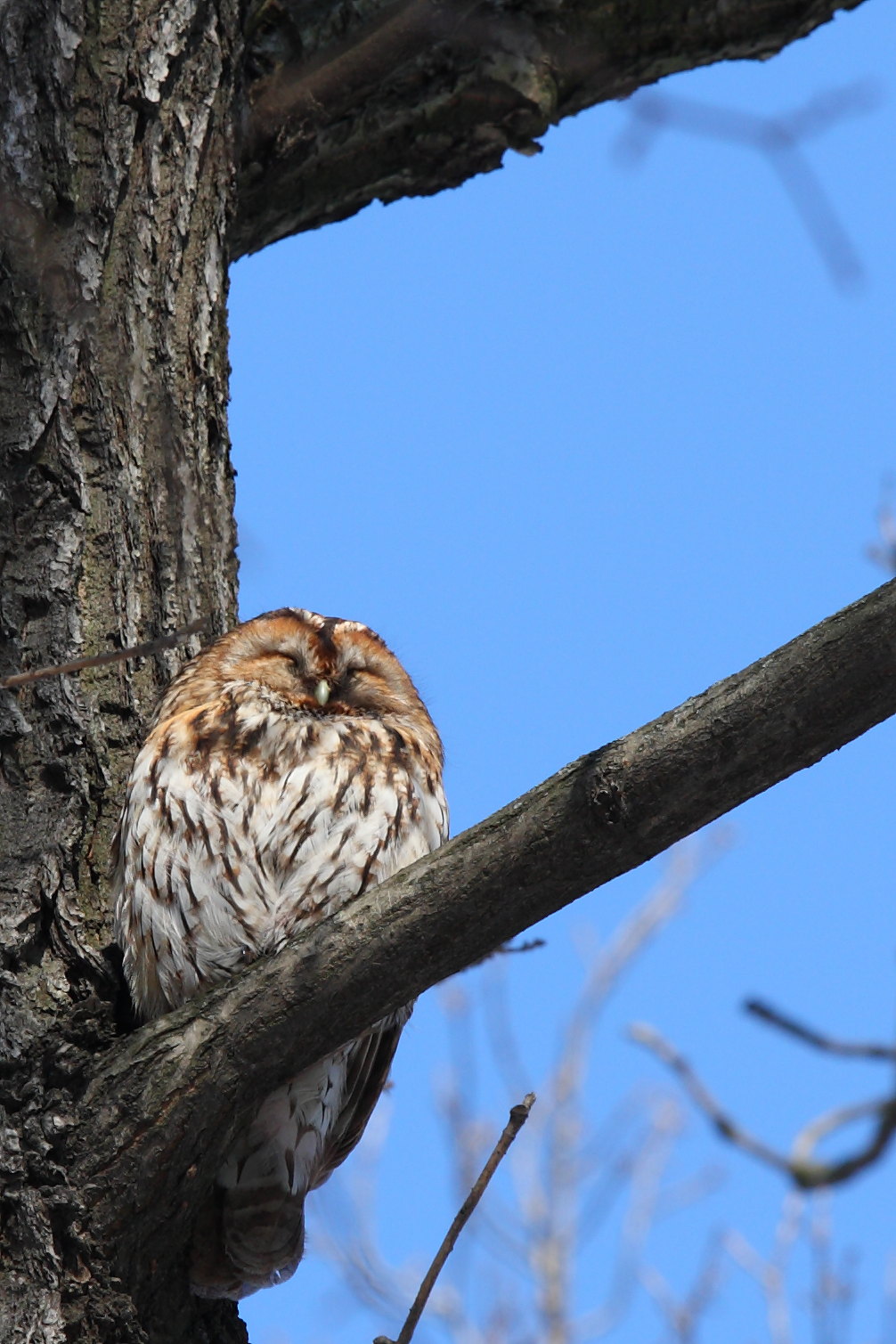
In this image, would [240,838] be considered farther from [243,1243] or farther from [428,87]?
[428,87]

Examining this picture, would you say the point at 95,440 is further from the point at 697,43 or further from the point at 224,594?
the point at 697,43

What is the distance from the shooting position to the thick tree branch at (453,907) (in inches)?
67.7

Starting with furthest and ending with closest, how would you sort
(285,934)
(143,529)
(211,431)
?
(211,431)
(143,529)
(285,934)

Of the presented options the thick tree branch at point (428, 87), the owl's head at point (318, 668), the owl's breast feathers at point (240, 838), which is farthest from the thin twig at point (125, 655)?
the thick tree branch at point (428, 87)

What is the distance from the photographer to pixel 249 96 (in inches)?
122

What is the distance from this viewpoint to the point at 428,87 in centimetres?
317

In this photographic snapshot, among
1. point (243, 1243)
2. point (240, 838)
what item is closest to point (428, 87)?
point (240, 838)

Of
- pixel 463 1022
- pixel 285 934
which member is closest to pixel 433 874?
pixel 285 934

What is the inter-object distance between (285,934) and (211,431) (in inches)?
38.3

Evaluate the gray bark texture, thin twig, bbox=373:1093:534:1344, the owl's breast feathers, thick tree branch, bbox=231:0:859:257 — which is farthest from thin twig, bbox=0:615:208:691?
thick tree branch, bbox=231:0:859:257

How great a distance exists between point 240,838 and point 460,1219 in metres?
0.98

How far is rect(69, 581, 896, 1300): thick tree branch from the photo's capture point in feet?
5.64

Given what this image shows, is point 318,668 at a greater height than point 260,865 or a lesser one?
greater

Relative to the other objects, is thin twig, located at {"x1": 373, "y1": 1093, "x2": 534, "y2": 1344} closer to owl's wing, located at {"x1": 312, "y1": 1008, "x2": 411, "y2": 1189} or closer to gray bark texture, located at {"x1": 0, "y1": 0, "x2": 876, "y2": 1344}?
gray bark texture, located at {"x1": 0, "y1": 0, "x2": 876, "y2": 1344}
